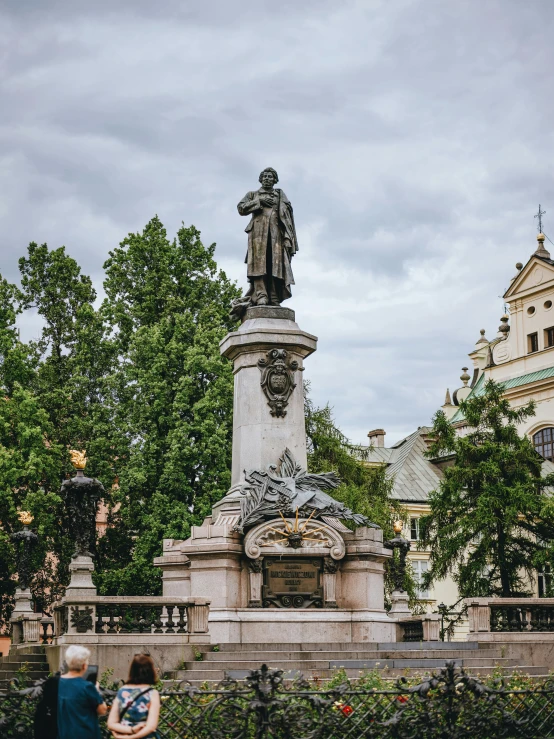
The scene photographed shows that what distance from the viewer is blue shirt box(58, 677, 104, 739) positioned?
30.0 feet

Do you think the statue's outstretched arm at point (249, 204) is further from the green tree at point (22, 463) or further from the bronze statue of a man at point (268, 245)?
the green tree at point (22, 463)

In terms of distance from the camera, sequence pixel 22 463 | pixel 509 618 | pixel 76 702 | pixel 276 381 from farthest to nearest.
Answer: pixel 22 463 < pixel 509 618 < pixel 276 381 < pixel 76 702

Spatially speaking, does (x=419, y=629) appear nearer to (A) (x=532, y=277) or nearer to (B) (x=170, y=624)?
(B) (x=170, y=624)

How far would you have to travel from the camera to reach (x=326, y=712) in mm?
11047

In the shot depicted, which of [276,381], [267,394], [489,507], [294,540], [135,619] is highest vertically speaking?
[276,381]

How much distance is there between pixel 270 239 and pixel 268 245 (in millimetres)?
126

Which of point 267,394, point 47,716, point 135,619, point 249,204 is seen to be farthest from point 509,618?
point 47,716

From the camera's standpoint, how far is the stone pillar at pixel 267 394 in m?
21.9

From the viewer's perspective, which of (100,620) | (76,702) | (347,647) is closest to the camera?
(76,702)

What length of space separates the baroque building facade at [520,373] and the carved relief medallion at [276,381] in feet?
117

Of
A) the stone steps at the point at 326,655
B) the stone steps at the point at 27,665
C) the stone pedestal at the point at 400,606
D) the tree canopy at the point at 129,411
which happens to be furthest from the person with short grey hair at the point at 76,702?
the tree canopy at the point at 129,411

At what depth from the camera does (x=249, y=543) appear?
2000 centimetres

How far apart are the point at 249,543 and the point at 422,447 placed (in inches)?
1781

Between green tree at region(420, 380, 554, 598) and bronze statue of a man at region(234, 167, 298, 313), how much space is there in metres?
17.4
